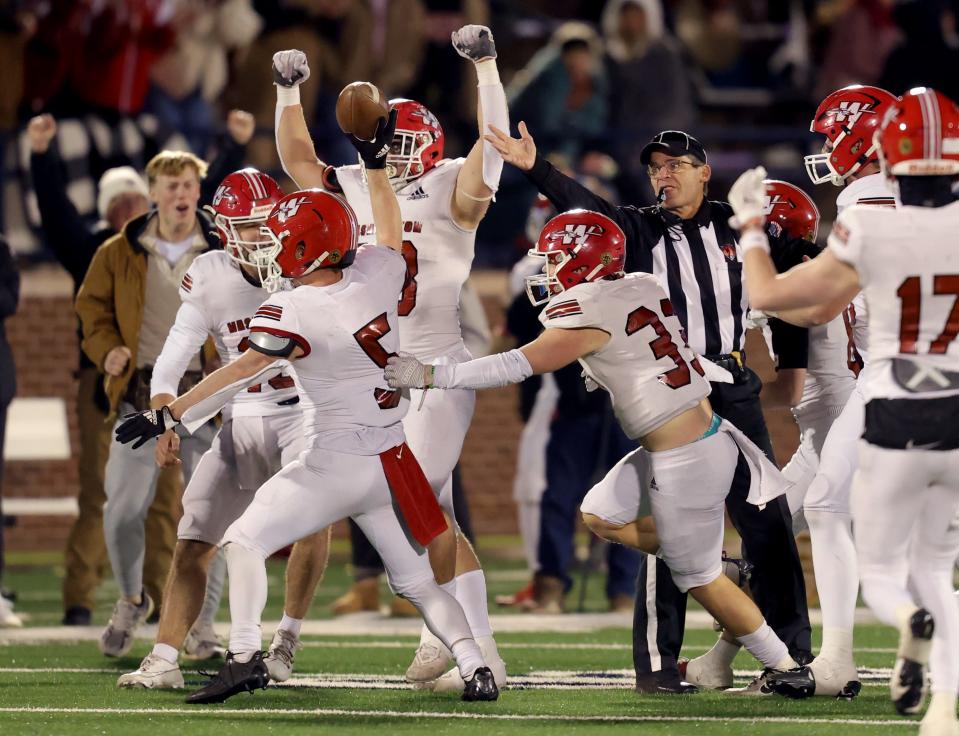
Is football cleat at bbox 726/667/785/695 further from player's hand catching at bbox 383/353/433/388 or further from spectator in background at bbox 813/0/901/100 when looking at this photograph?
spectator in background at bbox 813/0/901/100

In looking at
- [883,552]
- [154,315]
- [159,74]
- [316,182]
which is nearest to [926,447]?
[883,552]

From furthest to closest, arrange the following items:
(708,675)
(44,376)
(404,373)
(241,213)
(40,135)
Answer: (44,376), (40,135), (241,213), (708,675), (404,373)

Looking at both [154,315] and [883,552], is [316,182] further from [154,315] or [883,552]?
[883,552]

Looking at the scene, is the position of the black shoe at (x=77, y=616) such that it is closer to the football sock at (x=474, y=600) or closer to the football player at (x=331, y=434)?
the football sock at (x=474, y=600)

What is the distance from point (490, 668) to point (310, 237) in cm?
160

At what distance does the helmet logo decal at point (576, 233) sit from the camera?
643cm

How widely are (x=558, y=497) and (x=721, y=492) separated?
12.1 feet

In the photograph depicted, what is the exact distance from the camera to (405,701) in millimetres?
6539

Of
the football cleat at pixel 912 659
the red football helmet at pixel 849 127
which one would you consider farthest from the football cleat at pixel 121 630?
the football cleat at pixel 912 659

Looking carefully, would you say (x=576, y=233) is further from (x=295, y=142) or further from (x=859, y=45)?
(x=859, y=45)

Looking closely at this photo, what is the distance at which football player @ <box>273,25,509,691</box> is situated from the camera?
682 centimetres

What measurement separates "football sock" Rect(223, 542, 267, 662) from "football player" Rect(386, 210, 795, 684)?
0.88 meters

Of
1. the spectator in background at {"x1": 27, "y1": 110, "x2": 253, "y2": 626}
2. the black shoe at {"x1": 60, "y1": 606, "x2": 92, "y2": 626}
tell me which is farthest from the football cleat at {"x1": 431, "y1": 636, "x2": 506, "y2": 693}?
the black shoe at {"x1": 60, "y1": 606, "x2": 92, "y2": 626}

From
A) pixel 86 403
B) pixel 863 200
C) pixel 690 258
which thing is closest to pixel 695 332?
pixel 690 258
